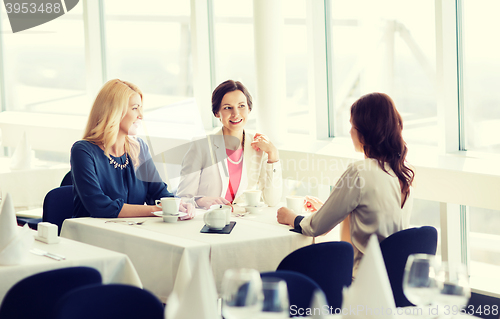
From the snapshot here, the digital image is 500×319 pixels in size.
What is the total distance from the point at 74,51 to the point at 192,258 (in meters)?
5.62

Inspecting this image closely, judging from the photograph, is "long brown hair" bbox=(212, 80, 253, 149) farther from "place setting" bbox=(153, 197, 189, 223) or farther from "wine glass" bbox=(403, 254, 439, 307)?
"wine glass" bbox=(403, 254, 439, 307)

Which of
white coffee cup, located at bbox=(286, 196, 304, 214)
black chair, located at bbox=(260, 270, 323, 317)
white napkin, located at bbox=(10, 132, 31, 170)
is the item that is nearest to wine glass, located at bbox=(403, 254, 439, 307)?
black chair, located at bbox=(260, 270, 323, 317)

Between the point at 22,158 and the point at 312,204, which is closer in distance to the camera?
the point at 312,204

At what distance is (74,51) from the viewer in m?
6.84

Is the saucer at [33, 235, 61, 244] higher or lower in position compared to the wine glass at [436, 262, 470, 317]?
lower

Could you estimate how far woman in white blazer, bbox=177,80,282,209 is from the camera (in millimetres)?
2998

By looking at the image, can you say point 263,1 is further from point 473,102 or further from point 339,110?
point 473,102

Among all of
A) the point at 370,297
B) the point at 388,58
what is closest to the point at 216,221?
the point at 370,297

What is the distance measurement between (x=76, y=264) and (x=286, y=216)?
0.99 metres

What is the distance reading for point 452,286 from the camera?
1265 millimetres

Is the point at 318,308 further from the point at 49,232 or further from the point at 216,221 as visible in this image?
the point at 49,232

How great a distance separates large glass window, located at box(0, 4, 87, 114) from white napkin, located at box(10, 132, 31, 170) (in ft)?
8.21

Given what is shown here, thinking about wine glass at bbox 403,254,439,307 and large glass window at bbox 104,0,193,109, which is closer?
wine glass at bbox 403,254,439,307

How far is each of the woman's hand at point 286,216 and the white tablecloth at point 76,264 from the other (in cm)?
77
